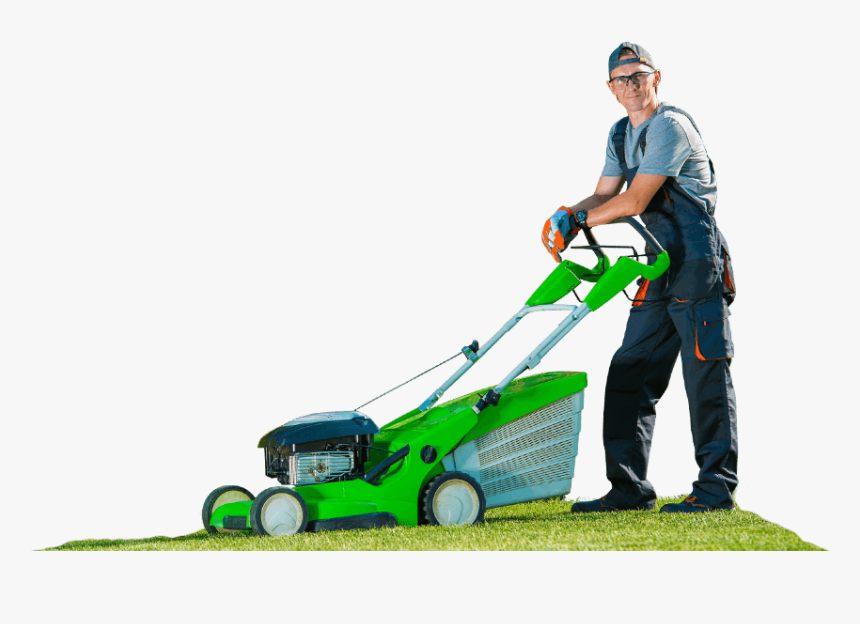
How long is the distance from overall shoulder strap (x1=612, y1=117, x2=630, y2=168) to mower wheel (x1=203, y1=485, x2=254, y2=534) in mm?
2580

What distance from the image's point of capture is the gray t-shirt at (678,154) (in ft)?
15.4

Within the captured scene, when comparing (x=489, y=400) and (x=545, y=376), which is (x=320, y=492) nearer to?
(x=489, y=400)

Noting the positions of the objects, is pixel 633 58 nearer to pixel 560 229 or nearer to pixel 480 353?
pixel 560 229

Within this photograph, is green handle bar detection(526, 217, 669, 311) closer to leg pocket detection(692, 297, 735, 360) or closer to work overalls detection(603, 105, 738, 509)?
work overalls detection(603, 105, 738, 509)

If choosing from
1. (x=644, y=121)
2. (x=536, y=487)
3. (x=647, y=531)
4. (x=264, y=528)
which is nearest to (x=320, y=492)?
(x=264, y=528)

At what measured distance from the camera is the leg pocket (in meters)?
4.68

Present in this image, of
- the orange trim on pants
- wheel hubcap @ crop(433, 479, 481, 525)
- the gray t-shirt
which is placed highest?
the gray t-shirt

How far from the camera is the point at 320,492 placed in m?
4.41

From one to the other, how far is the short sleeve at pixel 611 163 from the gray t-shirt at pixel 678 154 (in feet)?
0.78

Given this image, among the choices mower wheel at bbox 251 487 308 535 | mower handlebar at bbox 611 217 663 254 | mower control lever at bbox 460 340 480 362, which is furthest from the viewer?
mower control lever at bbox 460 340 480 362

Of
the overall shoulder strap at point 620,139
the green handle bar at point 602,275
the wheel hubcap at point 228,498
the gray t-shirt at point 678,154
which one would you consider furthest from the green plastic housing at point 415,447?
the overall shoulder strap at point 620,139

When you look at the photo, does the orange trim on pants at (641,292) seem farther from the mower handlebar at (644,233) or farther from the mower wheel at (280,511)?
the mower wheel at (280,511)

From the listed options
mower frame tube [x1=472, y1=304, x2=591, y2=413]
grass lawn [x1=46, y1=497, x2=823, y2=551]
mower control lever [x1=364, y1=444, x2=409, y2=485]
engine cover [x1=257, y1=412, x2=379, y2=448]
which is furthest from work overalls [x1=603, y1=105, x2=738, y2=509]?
engine cover [x1=257, y1=412, x2=379, y2=448]

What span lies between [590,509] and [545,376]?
742 millimetres
